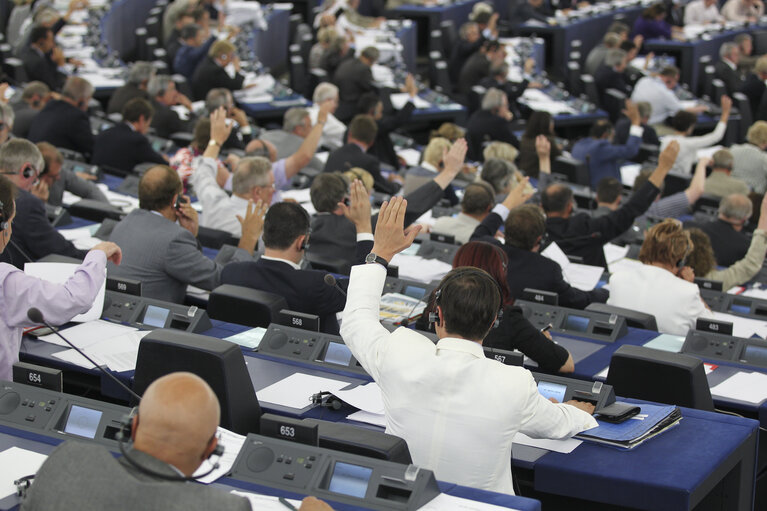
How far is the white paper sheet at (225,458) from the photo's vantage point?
2540mm

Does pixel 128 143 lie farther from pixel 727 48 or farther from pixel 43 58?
pixel 727 48

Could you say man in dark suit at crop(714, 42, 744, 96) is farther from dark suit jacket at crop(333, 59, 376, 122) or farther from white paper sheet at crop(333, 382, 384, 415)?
white paper sheet at crop(333, 382, 384, 415)

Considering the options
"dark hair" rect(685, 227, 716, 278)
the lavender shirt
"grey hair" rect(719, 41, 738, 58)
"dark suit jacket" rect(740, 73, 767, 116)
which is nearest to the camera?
the lavender shirt

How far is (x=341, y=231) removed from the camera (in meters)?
5.42

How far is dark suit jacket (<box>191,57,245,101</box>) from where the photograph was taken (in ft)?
32.7

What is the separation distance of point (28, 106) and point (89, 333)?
197 inches

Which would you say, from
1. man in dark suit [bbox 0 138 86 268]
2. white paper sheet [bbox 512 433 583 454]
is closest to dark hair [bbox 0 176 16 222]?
man in dark suit [bbox 0 138 86 268]

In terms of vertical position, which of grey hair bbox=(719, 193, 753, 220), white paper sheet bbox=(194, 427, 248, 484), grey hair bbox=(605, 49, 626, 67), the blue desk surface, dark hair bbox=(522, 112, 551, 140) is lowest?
grey hair bbox=(605, 49, 626, 67)

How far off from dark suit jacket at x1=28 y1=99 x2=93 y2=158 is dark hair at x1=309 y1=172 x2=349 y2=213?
302cm

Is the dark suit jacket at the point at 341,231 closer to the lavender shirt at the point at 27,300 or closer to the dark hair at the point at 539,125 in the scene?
the lavender shirt at the point at 27,300

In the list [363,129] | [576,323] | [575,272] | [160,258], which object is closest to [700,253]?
[575,272]

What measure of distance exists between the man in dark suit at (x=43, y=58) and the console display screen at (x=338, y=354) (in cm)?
706

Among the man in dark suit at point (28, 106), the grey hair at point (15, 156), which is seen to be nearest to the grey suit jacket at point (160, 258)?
the grey hair at point (15, 156)

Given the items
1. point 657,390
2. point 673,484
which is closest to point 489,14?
point 657,390
